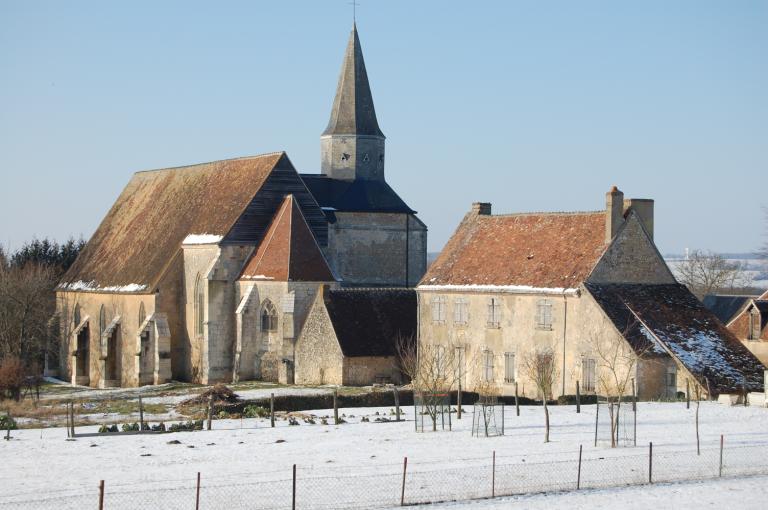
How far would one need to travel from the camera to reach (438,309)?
55.2 meters

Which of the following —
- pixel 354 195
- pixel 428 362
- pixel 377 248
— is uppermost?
pixel 354 195

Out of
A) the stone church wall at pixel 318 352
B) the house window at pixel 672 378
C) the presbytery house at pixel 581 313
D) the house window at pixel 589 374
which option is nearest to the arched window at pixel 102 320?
the stone church wall at pixel 318 352

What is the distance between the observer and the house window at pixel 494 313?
5172 centimetres

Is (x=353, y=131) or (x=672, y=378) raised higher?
(x=353, y=131)

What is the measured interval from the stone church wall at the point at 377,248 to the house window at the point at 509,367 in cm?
2598

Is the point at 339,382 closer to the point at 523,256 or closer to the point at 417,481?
the point at 523,256

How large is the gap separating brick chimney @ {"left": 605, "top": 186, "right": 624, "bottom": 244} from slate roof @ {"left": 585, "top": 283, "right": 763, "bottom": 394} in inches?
84.2

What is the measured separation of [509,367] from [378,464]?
19771mm

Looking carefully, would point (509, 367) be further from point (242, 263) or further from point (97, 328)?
point (97, 328)

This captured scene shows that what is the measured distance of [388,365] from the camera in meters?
55.7

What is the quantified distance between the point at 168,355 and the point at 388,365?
532 inches

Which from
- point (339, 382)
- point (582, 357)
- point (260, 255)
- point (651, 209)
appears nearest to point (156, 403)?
point (339, 382)

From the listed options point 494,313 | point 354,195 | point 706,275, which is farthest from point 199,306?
point 706,275

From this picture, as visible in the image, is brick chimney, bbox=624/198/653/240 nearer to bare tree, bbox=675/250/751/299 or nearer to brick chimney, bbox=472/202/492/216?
brick chimney, bbox=472/202/492/216
